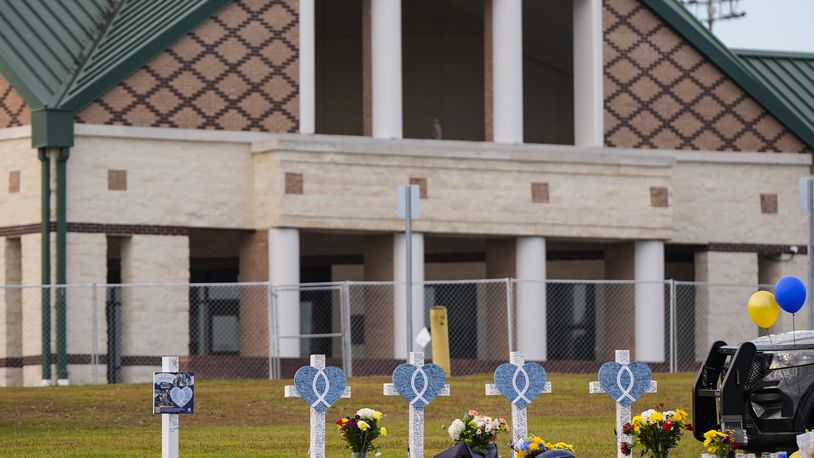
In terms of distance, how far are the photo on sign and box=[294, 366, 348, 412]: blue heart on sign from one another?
42.1 inches

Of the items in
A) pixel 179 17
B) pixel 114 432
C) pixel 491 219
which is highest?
pixel 179 17

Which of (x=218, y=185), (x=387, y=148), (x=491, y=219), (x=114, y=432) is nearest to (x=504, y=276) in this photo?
(x=491, y=219)

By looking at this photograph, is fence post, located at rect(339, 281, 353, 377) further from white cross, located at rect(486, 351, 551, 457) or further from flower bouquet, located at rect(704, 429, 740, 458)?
flower bouquet, located at rect(704, 429, 740, 458)

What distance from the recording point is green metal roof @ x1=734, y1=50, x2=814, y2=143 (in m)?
40.9

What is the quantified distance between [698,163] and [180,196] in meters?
11.3

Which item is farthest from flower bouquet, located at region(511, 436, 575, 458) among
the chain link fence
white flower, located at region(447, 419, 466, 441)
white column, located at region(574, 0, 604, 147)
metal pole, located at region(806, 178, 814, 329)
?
white column, located at region(574, 0, 604, 147)

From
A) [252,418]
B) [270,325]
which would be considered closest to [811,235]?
[252,418]

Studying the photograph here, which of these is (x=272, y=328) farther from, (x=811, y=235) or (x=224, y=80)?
(x=811, y=235)

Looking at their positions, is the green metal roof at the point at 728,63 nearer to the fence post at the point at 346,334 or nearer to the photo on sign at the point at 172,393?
the fence post at the point at 346,334

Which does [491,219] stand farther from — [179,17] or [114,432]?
[114,432]

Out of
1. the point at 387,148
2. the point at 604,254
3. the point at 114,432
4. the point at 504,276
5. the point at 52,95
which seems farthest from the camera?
the point at 604,254

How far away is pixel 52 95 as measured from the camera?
33.3m

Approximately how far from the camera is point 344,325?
32.5 m

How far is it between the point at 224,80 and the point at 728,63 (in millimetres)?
→ 10829
